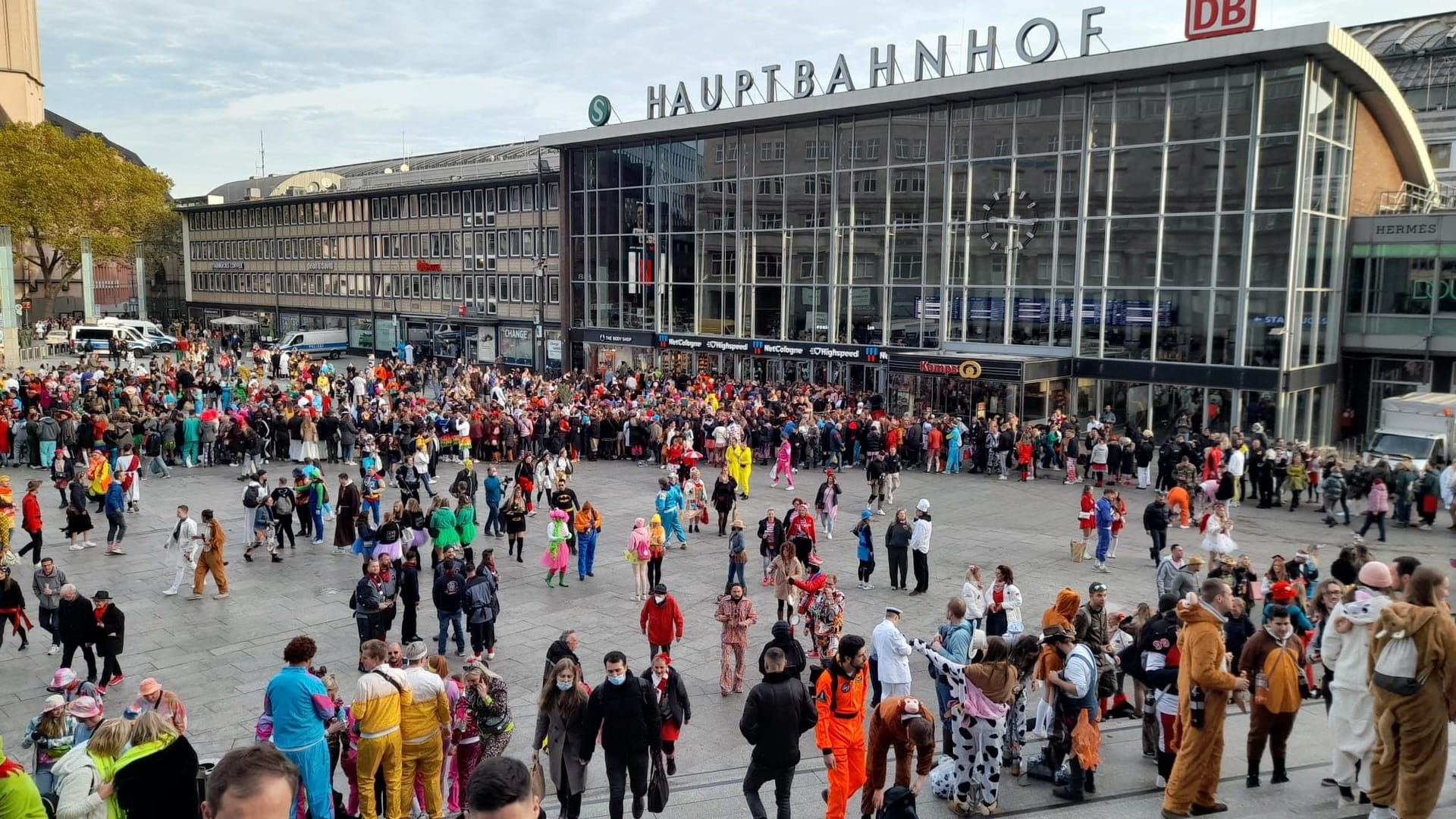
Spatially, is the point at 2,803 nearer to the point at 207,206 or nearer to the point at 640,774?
the point at 640,774

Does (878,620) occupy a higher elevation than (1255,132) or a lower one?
lower

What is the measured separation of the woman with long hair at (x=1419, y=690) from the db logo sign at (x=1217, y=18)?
84.3 ft

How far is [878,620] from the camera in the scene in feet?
45.4

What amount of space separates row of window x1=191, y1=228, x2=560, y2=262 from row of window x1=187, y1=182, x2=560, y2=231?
3.58 ft

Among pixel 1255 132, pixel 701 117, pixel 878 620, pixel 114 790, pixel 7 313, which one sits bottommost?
pixel 878 620

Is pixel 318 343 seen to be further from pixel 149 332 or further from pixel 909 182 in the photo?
pixel 909 182

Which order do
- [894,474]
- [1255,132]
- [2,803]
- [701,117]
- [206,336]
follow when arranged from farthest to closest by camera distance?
[206,336] < [701,117] < [1255,132] < [894,474] < [2,803]

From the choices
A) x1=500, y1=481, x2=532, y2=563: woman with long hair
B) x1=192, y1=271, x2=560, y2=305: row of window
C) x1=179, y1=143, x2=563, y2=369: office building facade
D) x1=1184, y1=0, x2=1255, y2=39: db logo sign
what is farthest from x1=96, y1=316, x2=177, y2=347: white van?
x1=1184, y1=0, x2=1255, y2=39: db logo sign

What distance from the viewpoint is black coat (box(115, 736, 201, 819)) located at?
6.07 metres

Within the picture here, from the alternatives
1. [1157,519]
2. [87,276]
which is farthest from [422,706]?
[87,276]

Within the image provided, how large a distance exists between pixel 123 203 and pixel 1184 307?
58.9 metres

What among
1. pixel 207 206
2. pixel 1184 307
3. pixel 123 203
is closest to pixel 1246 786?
pixel 1184 307

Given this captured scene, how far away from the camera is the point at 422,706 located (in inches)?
309

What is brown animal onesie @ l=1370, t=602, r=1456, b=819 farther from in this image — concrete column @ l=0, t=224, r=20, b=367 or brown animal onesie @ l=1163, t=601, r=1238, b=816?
concrete column @ l=0, t=224, r=20, b=367
